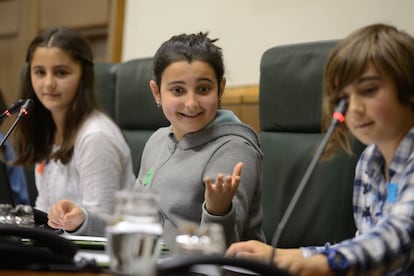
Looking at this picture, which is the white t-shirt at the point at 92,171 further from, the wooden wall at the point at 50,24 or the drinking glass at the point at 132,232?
the drinking glass at the point at 132,232

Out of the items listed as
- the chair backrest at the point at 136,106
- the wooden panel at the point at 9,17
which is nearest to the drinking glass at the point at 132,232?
the chair backrest at the point at 136,106

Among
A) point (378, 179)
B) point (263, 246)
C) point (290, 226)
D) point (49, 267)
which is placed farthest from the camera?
point (290, 226)

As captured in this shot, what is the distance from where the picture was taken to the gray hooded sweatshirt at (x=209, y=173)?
63.8 inches

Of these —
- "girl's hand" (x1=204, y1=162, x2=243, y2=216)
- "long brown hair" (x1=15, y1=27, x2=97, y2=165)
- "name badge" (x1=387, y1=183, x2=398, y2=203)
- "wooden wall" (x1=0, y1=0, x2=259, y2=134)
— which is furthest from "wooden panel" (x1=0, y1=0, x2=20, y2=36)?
"name badge" (x1=387, y1=183, x2=398, y2=203)

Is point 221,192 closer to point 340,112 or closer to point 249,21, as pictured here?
point 340,112

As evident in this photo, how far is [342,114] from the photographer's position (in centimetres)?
116

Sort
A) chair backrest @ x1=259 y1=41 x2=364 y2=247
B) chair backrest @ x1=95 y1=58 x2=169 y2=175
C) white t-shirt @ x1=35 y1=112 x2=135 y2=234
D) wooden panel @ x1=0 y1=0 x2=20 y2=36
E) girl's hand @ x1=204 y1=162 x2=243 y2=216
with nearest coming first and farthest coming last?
1. girl's hand @ x1=204 y1=162 x2=243 y2=216
2. chair backrest @ x1=259 y1=41 x2=364 y2=247
3. white t-shirt @ x1=35 y1=112 x2=135 y2=234
4. chair backrest @ x1=95 y1=58 x2=169 y2=175
5. wooden panel @ x1=0 y1=0 x2=20 y2=36

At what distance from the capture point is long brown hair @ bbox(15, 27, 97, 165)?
219cm

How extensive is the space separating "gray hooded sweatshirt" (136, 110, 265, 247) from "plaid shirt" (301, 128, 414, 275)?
1.02 ft

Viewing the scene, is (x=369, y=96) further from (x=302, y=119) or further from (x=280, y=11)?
(x=280, y=11)

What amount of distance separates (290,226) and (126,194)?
102 cm

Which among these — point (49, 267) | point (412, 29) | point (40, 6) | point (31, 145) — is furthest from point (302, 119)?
point (40, 6)

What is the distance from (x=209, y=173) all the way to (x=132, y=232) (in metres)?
0.68

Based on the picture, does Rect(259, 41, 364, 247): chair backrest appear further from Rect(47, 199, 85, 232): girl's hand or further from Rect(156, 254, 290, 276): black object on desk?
Rect(156, 254, 290, 276): black object on desk
